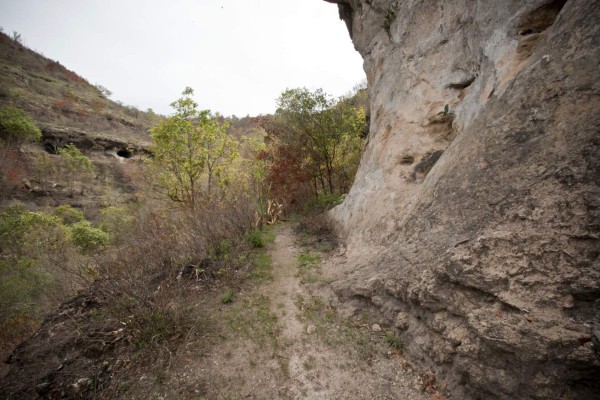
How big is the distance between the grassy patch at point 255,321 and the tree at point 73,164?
23809 millimetres

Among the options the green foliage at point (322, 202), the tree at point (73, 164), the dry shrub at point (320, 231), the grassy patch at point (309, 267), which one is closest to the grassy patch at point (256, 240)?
the dry shrub at point (320, 231)

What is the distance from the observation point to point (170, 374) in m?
3.70

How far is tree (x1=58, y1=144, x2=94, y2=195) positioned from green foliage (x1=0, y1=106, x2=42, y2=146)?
7.36 feet

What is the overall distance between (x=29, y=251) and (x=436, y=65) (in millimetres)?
19599

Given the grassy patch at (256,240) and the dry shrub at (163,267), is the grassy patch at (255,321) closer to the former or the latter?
the dry shrub at (163,267)

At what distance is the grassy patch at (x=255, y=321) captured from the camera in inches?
172

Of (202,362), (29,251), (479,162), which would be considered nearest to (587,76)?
(479,162)

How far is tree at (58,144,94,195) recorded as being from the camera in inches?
830

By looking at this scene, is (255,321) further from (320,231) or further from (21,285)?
(21,285)

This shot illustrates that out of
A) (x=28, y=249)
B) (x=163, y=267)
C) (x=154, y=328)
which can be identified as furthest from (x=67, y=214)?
(x=154, y=328)

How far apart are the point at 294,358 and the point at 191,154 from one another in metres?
8.53

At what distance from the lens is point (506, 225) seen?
2996 millimetres

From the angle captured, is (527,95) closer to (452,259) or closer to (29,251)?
(452,259)

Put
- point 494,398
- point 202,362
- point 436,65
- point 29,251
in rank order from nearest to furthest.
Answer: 1. point 494,398
2. point 202,362
3. point 436,65
4. point 29,251
